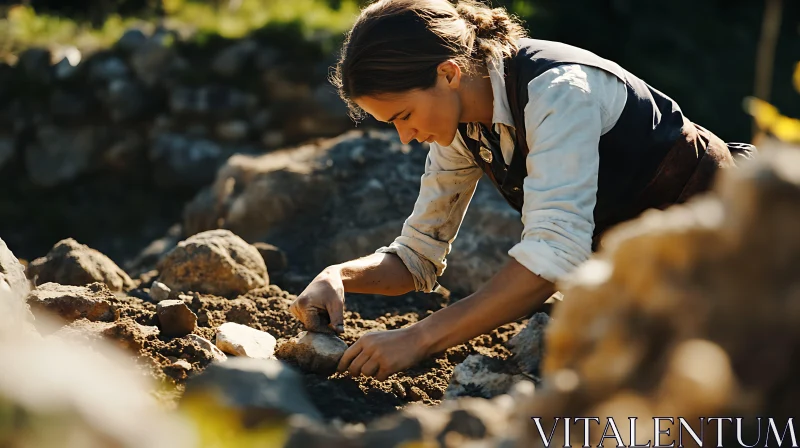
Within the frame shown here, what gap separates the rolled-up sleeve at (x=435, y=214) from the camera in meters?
2.99

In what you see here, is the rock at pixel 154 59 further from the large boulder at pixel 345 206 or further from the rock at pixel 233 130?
the large boulder at pixel 345 206

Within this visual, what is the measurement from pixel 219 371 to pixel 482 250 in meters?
2.65

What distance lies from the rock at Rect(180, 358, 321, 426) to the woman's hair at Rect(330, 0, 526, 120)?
3.67ft

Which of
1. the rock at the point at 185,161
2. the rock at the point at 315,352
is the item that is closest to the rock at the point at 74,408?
the rock at the point at 315,352

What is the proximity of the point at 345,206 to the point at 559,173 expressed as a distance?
2392 mm

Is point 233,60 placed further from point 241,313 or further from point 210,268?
point 241,313

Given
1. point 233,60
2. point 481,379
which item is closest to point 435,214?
point 481,379

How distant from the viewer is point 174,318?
2.65 metres

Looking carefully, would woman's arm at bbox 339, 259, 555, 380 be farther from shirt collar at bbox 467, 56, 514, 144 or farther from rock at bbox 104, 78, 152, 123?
rock at bbox 104, 78, 152, 123

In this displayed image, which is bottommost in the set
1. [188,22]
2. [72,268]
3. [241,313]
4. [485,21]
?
[241,313]

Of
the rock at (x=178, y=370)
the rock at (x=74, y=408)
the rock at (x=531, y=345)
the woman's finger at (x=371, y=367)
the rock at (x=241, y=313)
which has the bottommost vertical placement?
the rock at (x=241, y=313)

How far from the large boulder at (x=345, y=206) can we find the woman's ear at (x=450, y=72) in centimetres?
164

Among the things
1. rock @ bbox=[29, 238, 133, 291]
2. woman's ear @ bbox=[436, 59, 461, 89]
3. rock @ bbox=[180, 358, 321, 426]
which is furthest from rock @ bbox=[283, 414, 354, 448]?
rock @ bbox=[29, 238, 133, 291]

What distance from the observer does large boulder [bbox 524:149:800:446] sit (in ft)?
4.10
